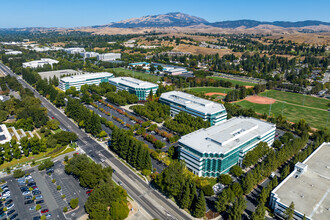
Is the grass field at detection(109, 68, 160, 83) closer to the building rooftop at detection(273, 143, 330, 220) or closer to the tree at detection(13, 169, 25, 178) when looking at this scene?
the tree at detection(13, 169, 25, 178)

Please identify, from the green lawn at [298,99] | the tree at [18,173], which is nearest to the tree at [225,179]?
the tree at [18,173]

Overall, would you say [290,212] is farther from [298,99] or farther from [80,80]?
[80,80]

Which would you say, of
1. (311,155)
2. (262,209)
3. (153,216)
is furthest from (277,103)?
(153,216)

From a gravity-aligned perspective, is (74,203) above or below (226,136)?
below

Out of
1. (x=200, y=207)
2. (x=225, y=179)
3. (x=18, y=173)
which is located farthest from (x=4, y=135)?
(x=225, y=179)

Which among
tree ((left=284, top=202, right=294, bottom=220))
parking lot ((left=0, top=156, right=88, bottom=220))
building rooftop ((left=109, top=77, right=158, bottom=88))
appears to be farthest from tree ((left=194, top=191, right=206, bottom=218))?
building rooftop ((left=109, top=77, right=158, bottom=88))

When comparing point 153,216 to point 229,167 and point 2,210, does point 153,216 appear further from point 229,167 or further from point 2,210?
point 2,210
